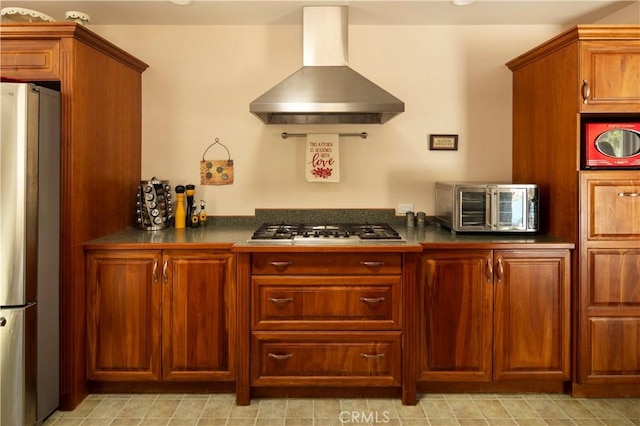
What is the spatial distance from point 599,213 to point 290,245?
1.61 meters

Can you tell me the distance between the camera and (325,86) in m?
2.47

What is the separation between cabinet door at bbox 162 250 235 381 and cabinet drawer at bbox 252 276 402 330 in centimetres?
20

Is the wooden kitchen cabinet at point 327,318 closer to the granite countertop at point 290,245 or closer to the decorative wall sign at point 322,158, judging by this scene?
the granite countertop at point 290,245

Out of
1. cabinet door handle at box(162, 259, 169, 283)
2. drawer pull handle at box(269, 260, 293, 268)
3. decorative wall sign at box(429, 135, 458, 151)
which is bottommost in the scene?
cabinet door handle at box(162, 259, 169, 283)

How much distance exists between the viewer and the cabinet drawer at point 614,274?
2.32m

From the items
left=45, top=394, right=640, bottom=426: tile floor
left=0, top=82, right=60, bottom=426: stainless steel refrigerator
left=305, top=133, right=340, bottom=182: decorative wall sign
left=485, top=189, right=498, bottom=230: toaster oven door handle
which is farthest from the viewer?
left=305, top=133, right=340, bottom=182: decorative wall sign

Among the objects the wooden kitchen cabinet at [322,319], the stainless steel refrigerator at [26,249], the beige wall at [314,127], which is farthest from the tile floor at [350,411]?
the beige wall at [314,127]

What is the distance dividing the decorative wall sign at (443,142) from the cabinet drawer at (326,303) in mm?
1143

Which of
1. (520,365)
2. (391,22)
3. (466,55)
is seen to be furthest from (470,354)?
(391,22)

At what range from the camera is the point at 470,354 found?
237cm

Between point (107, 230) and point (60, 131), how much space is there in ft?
2.02

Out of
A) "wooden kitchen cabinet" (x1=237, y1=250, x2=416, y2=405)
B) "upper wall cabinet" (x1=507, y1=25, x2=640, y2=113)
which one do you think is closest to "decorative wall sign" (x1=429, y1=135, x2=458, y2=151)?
"upper wall cabinet" (x1=507, y1=25, x2=640, y2=113)

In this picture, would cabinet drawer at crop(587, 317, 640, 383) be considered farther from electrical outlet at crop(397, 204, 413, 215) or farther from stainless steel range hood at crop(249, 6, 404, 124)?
stainless steel range hood at crop(249, 6, 404, 124)

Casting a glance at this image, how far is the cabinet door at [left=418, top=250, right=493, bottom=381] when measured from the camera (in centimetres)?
235
